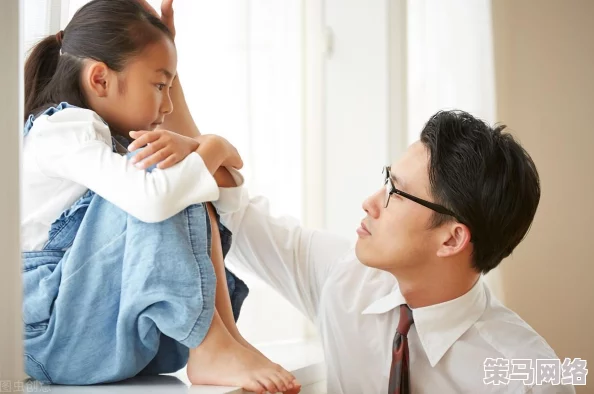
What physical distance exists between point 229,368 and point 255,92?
1149 mm

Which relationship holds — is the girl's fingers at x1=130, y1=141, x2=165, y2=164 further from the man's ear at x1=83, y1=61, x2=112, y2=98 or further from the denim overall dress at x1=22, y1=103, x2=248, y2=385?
the man's ear at x1=83, y1=61, x2=112, y2=98

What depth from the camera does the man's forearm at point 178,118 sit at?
1.64 meters

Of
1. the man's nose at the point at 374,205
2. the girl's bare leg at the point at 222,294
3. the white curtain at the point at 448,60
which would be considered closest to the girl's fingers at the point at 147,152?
the girl's bare leg at the point at 222,294

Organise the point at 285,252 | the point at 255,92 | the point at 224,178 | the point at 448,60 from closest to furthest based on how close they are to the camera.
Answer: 1. the point at 224,178
2. the point at 285,252
3. the point at 255,92
4. the point at 448,60

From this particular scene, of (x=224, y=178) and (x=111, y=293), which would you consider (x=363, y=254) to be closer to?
(x=224, y=178)

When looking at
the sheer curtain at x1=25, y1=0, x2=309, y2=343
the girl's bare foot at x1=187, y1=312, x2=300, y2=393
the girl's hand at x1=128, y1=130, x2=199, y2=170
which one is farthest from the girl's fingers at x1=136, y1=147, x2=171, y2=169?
the sheer curtain at x1=25, y1=0, x2=309, y2=343

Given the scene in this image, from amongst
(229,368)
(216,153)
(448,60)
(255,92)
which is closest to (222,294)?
(229,368)

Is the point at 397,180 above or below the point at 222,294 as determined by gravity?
above

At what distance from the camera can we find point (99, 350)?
4.16 feet

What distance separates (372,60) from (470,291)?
1191 millimetres

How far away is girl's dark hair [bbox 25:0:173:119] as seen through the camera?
1.40m

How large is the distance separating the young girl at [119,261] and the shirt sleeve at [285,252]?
455 millimetres

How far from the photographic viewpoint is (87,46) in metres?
1.41

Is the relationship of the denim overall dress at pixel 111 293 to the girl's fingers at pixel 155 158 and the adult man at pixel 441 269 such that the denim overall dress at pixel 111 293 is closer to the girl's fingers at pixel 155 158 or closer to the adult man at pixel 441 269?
the girl's fingers at pixel 155 158
